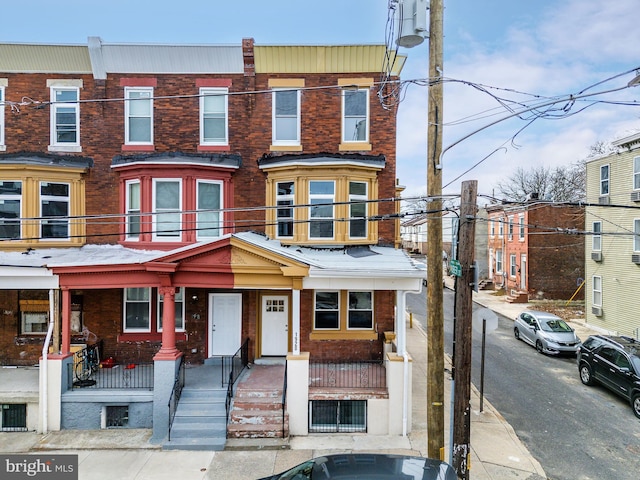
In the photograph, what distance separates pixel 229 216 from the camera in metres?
12.3

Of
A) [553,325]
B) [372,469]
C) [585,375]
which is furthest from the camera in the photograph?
[553,325]

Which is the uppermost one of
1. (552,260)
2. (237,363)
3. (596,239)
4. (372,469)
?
(596,239)

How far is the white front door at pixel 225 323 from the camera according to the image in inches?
487

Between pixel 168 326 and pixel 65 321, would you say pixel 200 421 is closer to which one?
pixel 168 326

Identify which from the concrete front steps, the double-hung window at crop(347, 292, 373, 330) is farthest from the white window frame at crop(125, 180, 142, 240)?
the double-hung window at crop(347, 292, 373, 330)

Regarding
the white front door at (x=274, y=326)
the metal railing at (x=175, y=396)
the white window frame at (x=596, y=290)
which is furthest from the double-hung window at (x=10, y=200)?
the white window frame at (x=596, y=290)

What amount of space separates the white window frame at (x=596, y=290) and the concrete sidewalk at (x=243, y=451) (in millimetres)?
14191

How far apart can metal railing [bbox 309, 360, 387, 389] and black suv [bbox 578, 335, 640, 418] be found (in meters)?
6.63

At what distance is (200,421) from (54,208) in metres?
7.87

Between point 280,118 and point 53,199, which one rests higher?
point 280,118

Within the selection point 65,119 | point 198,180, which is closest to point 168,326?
point 198,180

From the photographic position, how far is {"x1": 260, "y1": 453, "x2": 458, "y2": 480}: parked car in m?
5.36

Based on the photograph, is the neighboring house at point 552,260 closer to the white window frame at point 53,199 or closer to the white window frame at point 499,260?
the white window frame at point 499,260

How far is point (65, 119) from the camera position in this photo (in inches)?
490
